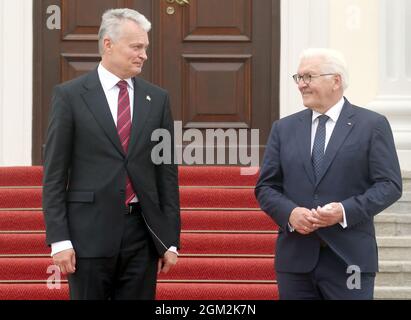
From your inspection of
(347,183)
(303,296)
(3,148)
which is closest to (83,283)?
(303,296)

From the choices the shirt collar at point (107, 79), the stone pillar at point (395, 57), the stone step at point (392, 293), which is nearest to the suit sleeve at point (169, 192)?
the shirt collar at point (107, 79)

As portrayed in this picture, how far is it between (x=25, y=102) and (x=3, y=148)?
0.39m

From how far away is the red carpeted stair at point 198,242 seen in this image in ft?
19.7

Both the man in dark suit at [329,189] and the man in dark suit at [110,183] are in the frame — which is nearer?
the man in dark suit at [329,189]

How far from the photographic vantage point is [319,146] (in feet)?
13.8

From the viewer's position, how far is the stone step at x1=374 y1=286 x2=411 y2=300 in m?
6.07

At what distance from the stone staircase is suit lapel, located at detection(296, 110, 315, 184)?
2108 millimetres

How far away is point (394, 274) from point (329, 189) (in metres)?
2.29

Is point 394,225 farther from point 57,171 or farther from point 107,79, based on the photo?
point 57,171

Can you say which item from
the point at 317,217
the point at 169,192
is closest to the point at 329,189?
the point at 317,217

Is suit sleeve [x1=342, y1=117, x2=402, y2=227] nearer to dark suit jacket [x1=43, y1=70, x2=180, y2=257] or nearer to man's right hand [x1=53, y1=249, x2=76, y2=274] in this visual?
dark suit jacket [x1=43, y1=70, x2=180, y2=257]

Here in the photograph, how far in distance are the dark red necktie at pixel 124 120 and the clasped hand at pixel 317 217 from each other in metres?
0.69

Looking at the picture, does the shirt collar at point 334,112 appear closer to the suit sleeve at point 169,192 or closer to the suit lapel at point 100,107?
the suit sleeve at point 169,192

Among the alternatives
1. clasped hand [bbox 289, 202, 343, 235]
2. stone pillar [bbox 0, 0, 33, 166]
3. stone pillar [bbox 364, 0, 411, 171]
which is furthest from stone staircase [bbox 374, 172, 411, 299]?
stone pillar [bbox 0, 0, 33, 166]
